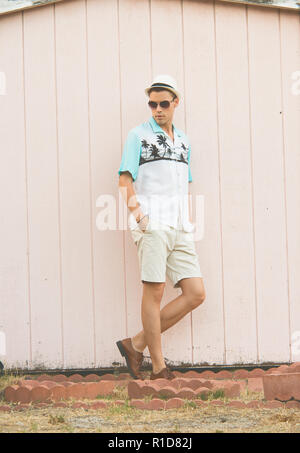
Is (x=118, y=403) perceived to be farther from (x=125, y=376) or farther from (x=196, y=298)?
(x=196, y=298)

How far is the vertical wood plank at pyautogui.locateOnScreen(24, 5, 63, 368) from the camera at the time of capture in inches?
153

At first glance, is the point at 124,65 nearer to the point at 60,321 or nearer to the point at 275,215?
the point at 275,215

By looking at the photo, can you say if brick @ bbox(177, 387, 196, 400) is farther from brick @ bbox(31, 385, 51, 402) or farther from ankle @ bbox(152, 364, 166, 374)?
brick @ bbox(31, 385, 51, 402)

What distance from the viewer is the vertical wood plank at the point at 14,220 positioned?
12.8 ft

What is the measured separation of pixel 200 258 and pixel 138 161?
2.39ft

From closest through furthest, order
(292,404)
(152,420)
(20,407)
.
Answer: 1. (152,420)
2. (292,404)
3. (20,407)

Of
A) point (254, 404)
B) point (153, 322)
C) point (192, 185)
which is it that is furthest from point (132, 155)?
point (254, 404)

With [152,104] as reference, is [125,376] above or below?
below

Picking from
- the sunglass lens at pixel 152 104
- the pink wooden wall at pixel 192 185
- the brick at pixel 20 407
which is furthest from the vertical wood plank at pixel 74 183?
the brick at pixel 20 407

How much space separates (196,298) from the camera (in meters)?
3.59

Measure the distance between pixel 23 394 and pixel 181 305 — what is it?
0.97m

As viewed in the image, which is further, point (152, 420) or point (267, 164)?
point (267, 164)

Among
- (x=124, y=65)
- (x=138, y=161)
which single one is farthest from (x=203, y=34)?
(x=138, y=161)

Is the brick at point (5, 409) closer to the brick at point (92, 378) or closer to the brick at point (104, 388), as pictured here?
the brick at point (104, 388)
